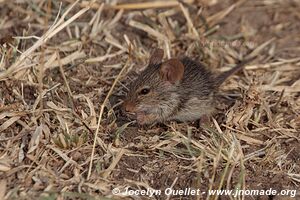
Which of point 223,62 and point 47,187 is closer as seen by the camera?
point 47,187

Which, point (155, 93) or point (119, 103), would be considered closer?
point (155, 93)

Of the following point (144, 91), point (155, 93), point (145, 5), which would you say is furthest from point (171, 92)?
point (145, 5)

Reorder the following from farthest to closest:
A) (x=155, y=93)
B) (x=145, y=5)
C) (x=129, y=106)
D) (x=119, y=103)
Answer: (x=145, y=5), (x=119, y=103), (x=155, y=93), (x=129, y=106)

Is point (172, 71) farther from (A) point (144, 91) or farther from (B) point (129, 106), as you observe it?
(B) point (129, 106)

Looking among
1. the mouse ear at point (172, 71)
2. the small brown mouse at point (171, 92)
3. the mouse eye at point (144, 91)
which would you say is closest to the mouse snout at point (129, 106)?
the small brown mouse at point (171, 92)

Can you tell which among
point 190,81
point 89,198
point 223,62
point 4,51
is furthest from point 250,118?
point 4,51

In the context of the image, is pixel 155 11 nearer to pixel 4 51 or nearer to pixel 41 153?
pixel 4 51

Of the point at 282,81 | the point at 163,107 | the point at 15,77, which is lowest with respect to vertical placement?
the point at 282,81

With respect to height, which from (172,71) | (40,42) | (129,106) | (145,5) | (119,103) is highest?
(40,42)
